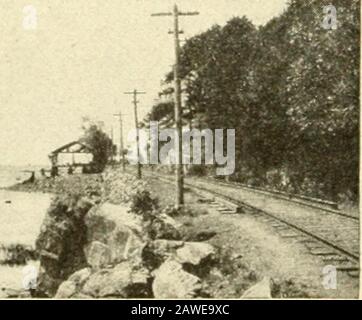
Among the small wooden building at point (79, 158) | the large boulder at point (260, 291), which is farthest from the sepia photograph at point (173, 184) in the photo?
the small wooden building at point (79, 158)

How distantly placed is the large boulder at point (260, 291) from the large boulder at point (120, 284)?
6.00 ft

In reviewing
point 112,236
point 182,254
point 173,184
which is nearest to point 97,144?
point 173,184

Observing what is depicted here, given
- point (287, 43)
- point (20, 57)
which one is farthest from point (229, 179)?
point (20, 57)

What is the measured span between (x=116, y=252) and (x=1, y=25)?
204 inches

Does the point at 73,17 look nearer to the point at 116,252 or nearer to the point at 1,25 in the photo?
the point at 1,25

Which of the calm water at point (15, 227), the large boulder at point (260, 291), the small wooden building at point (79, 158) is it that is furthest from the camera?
the small wooden building at point (79, 158)

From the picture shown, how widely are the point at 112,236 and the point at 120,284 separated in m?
2.99

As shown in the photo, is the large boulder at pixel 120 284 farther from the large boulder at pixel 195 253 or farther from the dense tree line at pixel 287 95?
the dense tree line at pixel 287 95

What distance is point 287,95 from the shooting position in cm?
1800

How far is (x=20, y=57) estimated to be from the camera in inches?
469

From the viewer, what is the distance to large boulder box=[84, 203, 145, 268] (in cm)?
1231

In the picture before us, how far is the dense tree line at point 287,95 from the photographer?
45.0 ft

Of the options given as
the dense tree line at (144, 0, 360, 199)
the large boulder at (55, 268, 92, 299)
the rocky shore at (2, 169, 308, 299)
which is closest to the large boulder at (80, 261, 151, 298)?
the rocky shore at (2, 169, 308, 299)

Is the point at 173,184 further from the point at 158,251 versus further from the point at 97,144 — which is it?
the point at 97,144
